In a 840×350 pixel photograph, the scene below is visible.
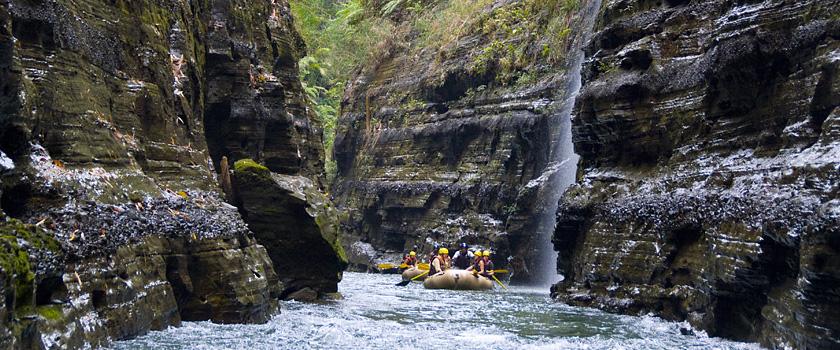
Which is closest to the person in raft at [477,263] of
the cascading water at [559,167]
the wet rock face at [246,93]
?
the cascading water at [559,167]

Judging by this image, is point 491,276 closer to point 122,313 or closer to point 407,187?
point 407,187

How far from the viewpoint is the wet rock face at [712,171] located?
33.2ft

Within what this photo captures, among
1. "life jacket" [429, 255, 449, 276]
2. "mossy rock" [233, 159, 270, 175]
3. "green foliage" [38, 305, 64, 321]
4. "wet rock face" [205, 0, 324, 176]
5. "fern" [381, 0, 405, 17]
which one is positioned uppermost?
"fern" [381, 0, 405, 17]

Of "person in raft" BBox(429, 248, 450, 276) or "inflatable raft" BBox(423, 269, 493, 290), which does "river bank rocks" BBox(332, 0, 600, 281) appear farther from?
"inflatable raft" BBox(423, 269, 493, 290)

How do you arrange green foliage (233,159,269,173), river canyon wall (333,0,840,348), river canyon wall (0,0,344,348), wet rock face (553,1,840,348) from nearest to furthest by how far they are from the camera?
1. river canyon wall (0,0,344,348)
2. wet rock face (553,1,840,348)
3. river canyon wall (333,0,840,348)
4. green foliage (233,159,269,173)

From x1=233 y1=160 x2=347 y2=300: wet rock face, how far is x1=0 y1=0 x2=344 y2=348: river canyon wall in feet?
0.22

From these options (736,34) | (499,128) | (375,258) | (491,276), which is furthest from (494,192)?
(736,34)

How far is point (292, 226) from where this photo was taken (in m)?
17.1

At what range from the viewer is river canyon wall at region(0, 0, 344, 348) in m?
8.62

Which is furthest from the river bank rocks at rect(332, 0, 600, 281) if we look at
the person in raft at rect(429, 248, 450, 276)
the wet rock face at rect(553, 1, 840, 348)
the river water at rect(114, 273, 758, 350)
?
the river water at rect(114, 273, 758, 350)

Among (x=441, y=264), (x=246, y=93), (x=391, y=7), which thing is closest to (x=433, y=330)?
(x=246, y=93)

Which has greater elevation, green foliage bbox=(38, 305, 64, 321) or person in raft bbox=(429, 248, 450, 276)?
person in raft bbox=(429, 248, 450, 276)

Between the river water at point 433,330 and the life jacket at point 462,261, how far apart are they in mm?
7723

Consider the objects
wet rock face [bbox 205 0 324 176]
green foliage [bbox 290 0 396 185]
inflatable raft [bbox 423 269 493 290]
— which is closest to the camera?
wet rock face [bbox 205 0 324 176]
